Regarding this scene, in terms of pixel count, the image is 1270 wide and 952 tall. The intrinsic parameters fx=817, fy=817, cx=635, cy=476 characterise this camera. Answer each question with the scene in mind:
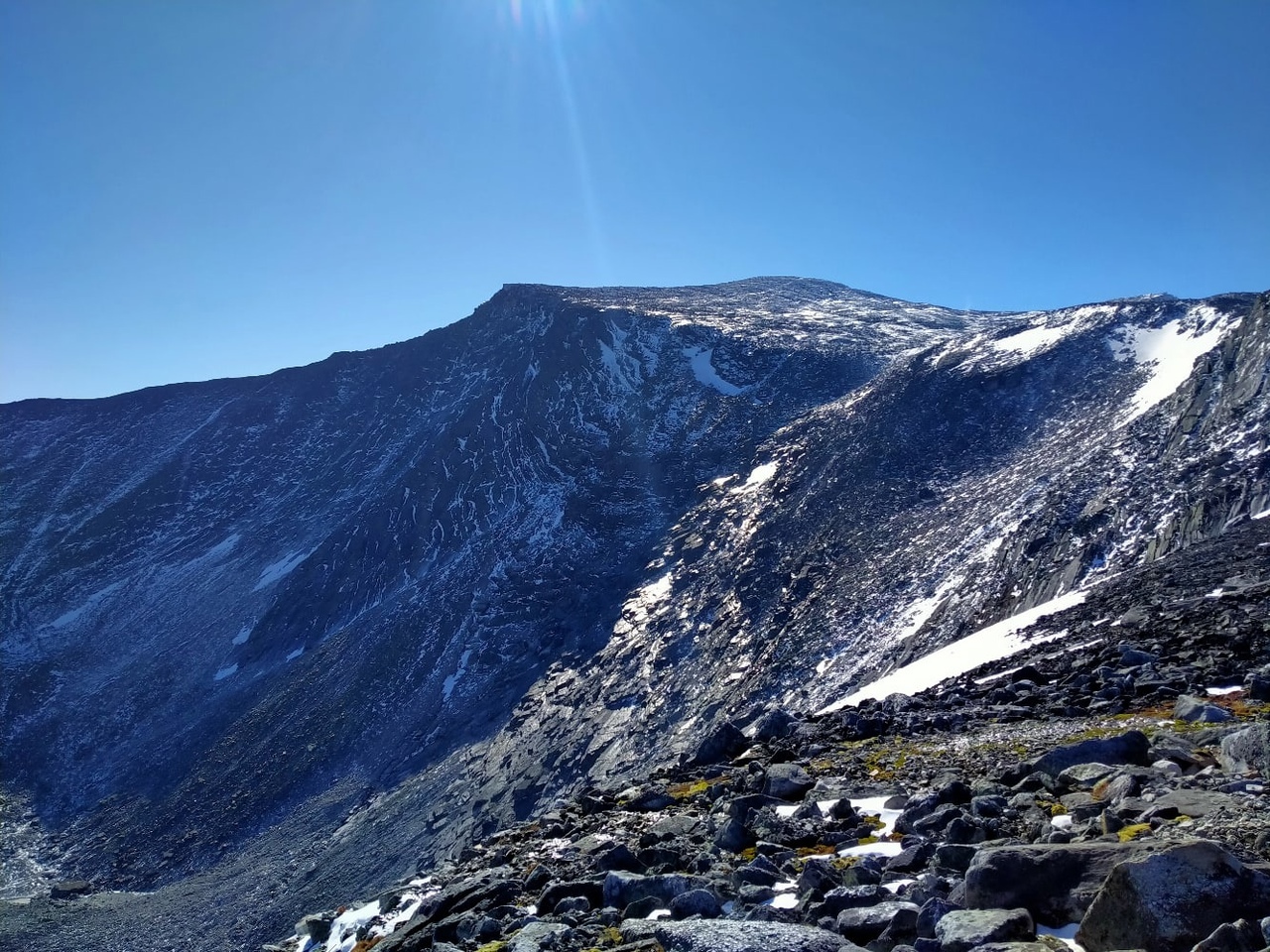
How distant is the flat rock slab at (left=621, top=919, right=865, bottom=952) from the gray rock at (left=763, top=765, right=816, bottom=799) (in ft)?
20.9

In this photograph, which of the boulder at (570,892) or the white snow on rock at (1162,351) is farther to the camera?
the white snow on rock at (1162,351)

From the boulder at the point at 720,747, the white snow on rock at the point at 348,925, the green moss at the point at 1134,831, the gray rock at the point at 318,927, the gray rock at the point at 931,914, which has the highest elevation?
the green moss at the point at 1134,831

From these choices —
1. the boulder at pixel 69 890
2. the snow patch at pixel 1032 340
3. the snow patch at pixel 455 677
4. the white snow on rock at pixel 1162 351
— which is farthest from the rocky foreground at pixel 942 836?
the boulder at pixel 69 890

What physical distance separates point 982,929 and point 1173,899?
4.42 feet

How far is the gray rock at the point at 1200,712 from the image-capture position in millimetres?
13055

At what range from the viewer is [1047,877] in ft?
22.1

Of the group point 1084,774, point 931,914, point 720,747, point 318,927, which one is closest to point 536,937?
point 931,914

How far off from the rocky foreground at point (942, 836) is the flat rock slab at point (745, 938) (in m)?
0.03

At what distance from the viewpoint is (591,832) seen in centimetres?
1519

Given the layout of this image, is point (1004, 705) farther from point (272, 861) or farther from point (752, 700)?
point (272, 861)

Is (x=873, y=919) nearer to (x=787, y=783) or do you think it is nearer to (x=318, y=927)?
(x=787, y=783)

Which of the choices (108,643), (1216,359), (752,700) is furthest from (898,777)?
(108,643)

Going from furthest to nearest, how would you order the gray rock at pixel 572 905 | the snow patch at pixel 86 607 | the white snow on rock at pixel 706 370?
the snow patch at pixel 86 607 < the white snow on rock at pixel 706 370 < the gray rock at pixel 572 905

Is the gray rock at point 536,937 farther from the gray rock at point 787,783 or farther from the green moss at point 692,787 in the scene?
the green moss at point 692,787
